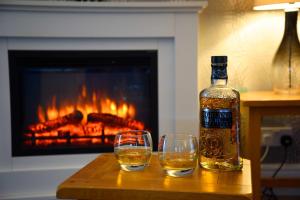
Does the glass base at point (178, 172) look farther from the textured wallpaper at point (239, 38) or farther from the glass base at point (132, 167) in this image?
the textured wallpaper at point (239, 38)

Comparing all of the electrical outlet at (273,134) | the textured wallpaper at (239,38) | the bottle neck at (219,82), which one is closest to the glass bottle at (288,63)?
the textured wallpaper at (239,38)

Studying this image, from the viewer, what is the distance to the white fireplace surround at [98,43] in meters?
1.59

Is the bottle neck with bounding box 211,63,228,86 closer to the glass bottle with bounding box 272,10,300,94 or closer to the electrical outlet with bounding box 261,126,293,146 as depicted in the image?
the glass bottle with bounding box 272,10,300,94

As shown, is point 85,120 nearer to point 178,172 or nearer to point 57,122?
point 57,122

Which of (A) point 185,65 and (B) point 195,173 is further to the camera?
(A) point 185,65

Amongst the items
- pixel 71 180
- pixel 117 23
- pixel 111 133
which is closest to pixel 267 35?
pixel 117 23

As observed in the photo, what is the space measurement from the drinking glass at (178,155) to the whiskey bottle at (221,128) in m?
0.05

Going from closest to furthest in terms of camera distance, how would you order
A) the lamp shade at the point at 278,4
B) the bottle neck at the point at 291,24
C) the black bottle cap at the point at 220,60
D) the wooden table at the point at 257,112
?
the black bottle cap at the point at 220,60, the wooden table at the point at 257,112, the lamp shade at the point at 278,4, the bottle neck at the point at 291,24

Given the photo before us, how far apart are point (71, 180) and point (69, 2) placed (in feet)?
3.48

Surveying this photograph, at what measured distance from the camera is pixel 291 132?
1.87 meters

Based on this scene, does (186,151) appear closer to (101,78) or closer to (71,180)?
(71,180)

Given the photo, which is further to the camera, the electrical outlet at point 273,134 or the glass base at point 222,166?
the electrical outlet at point 273,134

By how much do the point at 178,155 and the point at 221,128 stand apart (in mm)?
110

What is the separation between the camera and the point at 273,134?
1.86m
